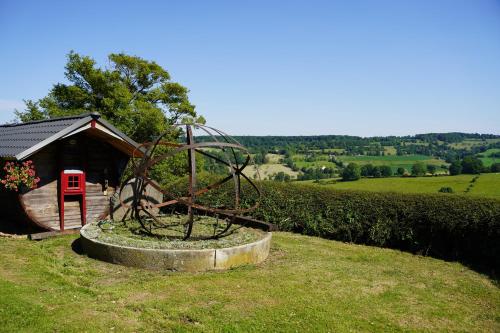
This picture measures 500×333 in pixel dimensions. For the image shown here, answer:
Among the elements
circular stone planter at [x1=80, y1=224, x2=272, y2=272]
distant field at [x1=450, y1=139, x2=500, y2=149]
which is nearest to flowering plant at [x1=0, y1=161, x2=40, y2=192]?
circular stone planter at [x1=80, y1=224, x2=272, y2=272]

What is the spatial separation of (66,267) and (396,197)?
994 centimetres

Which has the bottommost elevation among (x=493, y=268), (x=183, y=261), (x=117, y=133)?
Result: (x=493, y=268)

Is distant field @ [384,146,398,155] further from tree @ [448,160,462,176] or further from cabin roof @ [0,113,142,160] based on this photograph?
cabin roof @ [0,113,142,160]

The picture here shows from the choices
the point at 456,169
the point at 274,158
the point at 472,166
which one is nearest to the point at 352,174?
the point at 456,169

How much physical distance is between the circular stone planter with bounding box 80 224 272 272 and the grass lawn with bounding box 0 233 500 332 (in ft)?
0.87

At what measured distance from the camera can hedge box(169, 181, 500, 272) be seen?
1110 centimetres

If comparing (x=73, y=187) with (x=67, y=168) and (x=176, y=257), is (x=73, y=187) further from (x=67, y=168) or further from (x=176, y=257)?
(x=176, y=257)

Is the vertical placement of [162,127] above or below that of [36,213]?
→ above

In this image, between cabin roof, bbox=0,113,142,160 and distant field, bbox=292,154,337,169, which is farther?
distant field, bbox=292,154,337,169

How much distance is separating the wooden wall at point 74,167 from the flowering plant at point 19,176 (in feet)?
2.51

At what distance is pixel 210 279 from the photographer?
861 cm

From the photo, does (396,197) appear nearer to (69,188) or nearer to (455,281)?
(455,281)

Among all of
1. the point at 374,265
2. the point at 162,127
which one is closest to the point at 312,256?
the point at 374,265

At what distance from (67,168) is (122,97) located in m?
13.8
